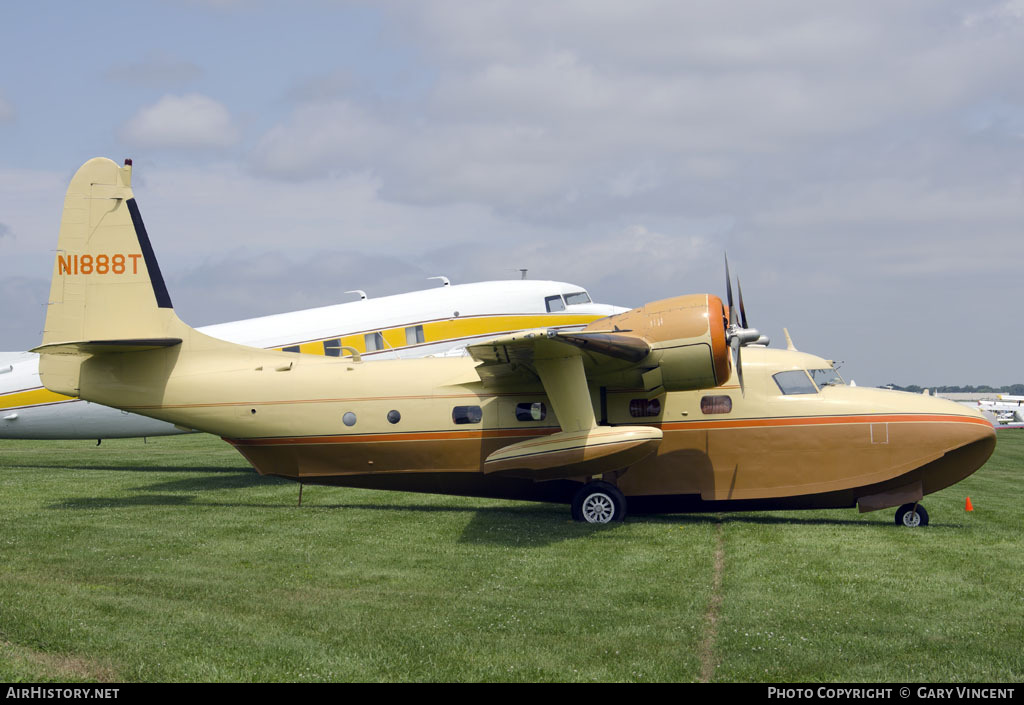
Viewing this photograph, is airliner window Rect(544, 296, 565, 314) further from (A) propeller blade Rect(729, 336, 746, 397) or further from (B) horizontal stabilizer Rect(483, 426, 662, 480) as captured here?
(B) horizontal stabilizer Rect(483, 426, 662, 480)

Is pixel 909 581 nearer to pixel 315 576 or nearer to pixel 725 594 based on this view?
pixel 725 594

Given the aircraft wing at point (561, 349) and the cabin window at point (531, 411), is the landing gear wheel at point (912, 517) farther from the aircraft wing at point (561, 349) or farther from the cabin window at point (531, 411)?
the cabin window at point (531, 411)

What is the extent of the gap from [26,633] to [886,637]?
8.41m

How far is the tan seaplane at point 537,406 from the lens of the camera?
51.3 feet

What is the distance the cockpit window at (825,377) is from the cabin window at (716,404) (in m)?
1.69

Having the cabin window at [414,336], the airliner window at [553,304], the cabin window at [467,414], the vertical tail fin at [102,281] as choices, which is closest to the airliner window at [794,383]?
the cabin window at [467,414]

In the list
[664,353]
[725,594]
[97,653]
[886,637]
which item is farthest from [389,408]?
[886,637]

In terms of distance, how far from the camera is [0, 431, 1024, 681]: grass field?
26.9 ft

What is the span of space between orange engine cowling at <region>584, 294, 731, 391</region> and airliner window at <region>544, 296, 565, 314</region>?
789cm

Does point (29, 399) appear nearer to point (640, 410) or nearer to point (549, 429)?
point (549, 429)

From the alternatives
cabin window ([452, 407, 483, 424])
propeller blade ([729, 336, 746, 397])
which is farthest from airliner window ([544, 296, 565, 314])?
propeller blade ([729, 336, 746, 397])

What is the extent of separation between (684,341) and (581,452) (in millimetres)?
2571

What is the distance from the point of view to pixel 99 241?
18078 millimetres

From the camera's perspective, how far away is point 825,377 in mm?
16938
